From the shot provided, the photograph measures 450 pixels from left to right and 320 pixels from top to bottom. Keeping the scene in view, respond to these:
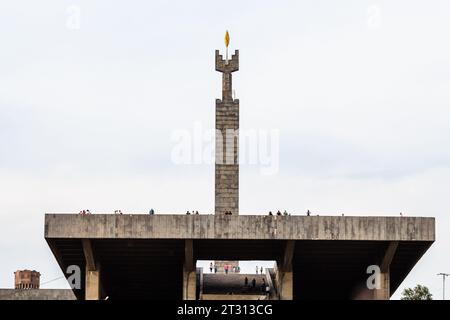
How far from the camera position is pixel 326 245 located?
6912 centimetres

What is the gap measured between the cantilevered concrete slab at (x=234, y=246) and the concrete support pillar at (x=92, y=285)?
65 millimetres

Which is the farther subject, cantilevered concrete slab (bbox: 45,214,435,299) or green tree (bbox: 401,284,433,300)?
green tree (bbox: 401,284,433,300)

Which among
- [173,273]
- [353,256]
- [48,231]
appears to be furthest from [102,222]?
[353,256]

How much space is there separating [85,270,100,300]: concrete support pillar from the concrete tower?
56.0 feet

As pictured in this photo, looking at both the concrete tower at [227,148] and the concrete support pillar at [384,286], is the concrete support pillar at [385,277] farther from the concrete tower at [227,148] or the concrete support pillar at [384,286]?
the concrete tower at [227,148]

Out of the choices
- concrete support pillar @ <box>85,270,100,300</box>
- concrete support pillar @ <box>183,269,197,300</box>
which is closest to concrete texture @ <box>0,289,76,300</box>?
concrete support pillar @ <box>85,270,100,300</box>

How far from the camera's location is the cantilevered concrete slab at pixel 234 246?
66.1 m

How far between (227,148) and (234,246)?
1741 cm

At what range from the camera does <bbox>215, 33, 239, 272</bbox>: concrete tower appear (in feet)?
282

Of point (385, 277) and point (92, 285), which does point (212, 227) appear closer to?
point (92, 285)

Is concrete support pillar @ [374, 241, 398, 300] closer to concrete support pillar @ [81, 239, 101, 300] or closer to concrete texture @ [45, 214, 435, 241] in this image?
concrete texture @ [45, 214, 435, 241]
